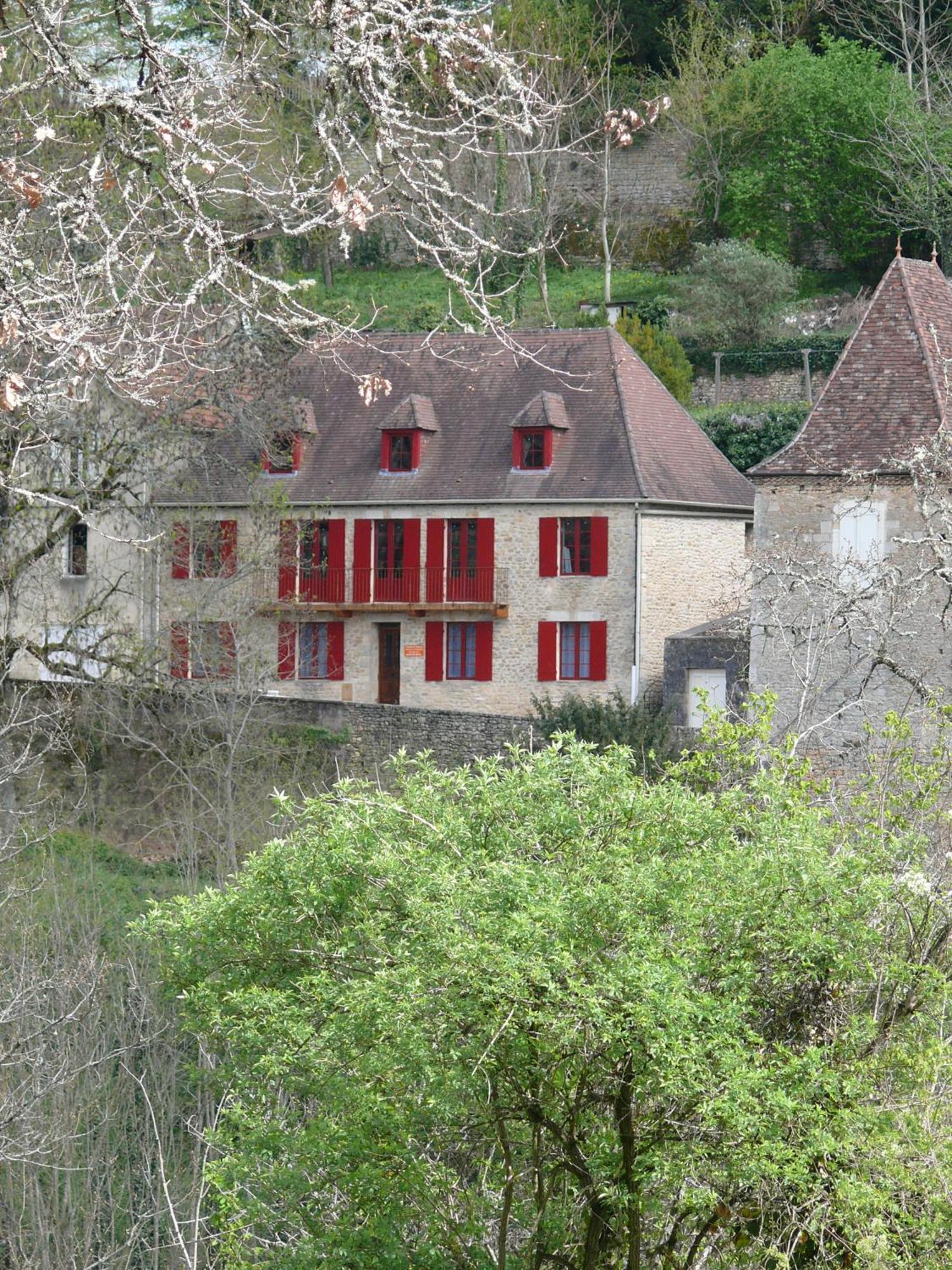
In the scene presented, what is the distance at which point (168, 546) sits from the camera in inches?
1044

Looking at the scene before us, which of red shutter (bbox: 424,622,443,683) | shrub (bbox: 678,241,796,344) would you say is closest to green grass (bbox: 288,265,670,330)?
shrub (bbox: 678,241,796,344)

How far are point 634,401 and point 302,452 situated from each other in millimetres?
5663

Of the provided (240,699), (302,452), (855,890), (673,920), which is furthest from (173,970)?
(302,452)

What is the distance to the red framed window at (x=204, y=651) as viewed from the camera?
83.1 ft

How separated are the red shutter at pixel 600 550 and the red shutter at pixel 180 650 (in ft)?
21.1

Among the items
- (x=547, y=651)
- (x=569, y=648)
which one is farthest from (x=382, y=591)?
(x=569, y=648)

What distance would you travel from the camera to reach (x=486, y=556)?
27500 mm

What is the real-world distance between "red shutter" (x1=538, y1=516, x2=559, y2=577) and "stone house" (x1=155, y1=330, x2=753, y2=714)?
0.09 feet

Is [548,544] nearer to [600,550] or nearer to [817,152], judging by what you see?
[600,550]

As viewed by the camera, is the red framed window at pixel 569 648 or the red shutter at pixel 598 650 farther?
the red framed window at pixel 569 648

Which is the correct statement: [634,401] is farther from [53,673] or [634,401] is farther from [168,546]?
[53,673]

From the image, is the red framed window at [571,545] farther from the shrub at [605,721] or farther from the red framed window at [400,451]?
the shrub at [605,721]

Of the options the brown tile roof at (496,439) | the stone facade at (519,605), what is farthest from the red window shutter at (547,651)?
the brown tile roof at (496,439)

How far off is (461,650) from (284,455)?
4461 millimetres
